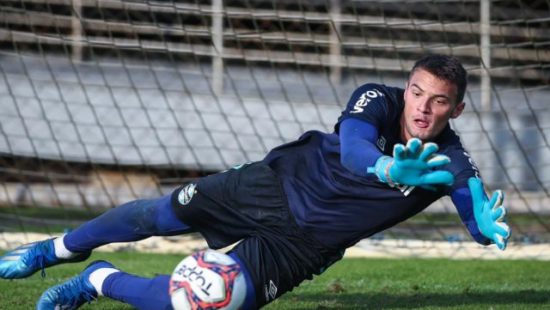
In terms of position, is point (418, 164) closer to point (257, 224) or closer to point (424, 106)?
point (424, 106)

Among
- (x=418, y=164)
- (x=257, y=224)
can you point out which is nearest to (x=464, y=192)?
(x=418, y=164)

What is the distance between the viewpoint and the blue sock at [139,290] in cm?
441

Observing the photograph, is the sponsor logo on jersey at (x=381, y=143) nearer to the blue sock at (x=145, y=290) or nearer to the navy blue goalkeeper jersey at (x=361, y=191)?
the navy blue goalkeeper jersey at (x=361, y=191)

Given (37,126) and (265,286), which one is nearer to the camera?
(265,286)

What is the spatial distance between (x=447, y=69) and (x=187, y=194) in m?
1.39

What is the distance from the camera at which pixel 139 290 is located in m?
4.49

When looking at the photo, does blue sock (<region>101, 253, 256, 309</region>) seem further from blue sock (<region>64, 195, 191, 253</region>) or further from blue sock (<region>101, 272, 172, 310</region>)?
blue sock (<region>64, 195, 191, 253</region>)

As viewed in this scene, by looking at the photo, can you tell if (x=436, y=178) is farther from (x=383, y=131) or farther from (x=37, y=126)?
(x=37, y=126)

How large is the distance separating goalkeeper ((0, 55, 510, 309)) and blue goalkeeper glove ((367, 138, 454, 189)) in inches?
11.4

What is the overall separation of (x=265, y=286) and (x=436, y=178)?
1026mm

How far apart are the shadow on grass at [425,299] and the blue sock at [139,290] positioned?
1.57m

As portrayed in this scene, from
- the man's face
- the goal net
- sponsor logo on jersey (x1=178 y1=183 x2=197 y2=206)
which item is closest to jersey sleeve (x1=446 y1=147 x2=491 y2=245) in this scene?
the man's face

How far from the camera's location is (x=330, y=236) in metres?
4.61

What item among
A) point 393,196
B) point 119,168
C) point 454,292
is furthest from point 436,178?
point 119,168
